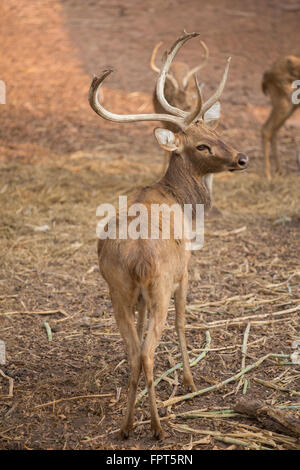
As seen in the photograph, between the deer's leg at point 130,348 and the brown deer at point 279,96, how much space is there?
598cm

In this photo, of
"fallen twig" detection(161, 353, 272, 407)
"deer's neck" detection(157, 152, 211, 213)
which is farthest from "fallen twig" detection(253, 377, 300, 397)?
"deer's neck" detection(157, 152, 211, 213)

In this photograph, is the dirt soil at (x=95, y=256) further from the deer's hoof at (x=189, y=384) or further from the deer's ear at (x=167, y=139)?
the deer's ear at (x=167, y=139)

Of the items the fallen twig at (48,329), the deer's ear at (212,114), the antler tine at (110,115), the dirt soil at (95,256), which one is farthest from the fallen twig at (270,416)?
the deer's ear at (212,114)

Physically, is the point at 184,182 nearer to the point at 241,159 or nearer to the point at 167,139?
the point at 167,139

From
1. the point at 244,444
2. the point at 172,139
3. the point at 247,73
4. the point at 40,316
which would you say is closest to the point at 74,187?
the point at 40,316

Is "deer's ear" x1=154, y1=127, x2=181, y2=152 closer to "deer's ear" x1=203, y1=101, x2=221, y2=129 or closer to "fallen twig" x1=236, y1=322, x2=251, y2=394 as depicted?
"deer's ear" x1=203, y1=101, x2=221, y2=129

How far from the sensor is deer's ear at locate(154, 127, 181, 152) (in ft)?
13.7

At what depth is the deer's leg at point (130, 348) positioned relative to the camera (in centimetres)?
343

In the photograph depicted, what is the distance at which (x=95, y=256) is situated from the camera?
6.38 metres

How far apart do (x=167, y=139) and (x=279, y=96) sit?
18.1 feet

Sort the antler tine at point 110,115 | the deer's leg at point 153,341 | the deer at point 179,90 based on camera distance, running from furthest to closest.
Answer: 1. the deer at point 179,90
2. the antler tine at point 110,115
3. the deer's leg at point 153,341

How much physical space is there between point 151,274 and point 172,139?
1.29 m

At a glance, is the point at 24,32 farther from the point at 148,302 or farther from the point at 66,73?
the point at 148,302

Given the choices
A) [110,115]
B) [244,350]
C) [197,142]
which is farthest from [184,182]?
[244,350]
